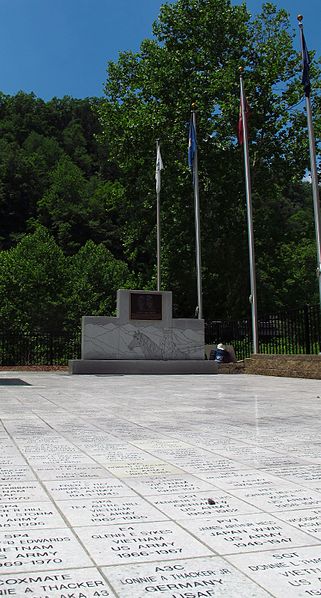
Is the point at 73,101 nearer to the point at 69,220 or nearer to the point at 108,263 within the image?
the point at 69,220

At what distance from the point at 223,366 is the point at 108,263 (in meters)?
26.1

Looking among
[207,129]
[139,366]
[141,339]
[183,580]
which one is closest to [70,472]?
[183,580]

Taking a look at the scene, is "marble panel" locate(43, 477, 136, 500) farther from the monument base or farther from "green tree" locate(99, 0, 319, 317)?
"green tree" locate(99, 0, 319, 317)

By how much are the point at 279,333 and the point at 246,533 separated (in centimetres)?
2142

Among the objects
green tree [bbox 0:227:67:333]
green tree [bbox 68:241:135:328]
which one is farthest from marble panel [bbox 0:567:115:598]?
green tree [bbox 68:241:135:328]

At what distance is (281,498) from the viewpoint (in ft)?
12.8

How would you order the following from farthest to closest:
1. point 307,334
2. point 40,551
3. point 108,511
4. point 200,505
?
point 307,334 → point 200,505 → point 108,511 → point 40,551

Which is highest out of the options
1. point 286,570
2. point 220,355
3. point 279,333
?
point 279,333

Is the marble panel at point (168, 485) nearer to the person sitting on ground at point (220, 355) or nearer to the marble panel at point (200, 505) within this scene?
the marble panel at point (200, 505)

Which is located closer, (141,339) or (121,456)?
(121,456)

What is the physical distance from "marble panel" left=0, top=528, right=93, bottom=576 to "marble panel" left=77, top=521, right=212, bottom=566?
73 millimetres

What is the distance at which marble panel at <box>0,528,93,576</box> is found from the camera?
8.75 feet

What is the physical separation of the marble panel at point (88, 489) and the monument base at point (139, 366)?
15.9m

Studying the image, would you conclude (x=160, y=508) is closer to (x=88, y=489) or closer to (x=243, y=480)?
(x=88, y=489)
